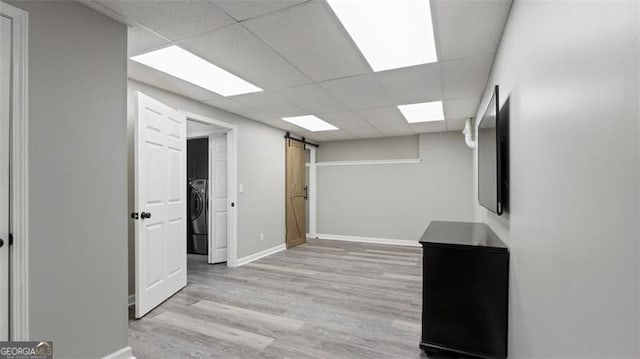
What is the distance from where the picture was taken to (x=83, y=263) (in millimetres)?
1745

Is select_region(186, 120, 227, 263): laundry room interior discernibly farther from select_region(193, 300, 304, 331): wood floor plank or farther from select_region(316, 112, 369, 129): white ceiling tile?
select_region(193, 300, 304, 331): wood floor plank

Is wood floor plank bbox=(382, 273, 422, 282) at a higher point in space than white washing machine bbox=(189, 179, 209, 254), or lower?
lower

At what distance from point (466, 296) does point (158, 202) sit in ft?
9.34

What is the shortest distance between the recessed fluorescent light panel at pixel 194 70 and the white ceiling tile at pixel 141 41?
65 millimetres

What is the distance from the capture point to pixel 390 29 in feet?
6.43

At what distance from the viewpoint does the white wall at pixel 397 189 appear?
5.64 metres

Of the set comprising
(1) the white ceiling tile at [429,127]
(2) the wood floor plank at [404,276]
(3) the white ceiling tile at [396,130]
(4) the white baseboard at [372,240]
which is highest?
(1) the white ceiling tile at [429,127]

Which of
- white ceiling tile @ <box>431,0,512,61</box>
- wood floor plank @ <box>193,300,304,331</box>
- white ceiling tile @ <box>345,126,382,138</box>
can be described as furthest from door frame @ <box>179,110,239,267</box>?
white ceiling tile @ <box>431,0,512,61</box>

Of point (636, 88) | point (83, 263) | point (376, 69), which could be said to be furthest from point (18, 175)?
point (376, 69)

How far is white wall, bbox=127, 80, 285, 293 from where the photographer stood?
14.5ft

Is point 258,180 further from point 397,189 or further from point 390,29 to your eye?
point 390,29

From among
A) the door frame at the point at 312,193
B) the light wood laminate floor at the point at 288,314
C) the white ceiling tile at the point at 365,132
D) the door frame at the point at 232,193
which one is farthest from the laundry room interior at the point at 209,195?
the door frame at the point at 312,193

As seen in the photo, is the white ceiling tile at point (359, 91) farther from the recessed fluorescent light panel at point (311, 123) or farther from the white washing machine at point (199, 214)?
the white washing machine at point (199, 214)

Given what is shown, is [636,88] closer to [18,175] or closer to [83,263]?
[18,175]
